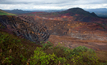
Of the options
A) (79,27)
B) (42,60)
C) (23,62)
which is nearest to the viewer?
(42,60)

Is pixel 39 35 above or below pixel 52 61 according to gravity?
below

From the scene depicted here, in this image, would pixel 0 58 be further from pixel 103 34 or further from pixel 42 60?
pixel 103 34

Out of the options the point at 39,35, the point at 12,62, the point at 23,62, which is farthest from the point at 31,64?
the point at 39,35

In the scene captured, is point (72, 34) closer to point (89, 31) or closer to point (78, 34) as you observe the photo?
point (78, 34)

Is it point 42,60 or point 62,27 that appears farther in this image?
point 62,27

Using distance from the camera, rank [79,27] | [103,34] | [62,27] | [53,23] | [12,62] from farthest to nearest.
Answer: [53,23]
[62,27]
[79,27]
[103,34]
[12,62]

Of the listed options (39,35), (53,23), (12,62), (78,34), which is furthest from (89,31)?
(12,62)

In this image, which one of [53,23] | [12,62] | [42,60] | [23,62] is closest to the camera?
[42,60]

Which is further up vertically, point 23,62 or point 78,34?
point 23,62

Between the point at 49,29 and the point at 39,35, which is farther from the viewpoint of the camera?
the point at 49,29
